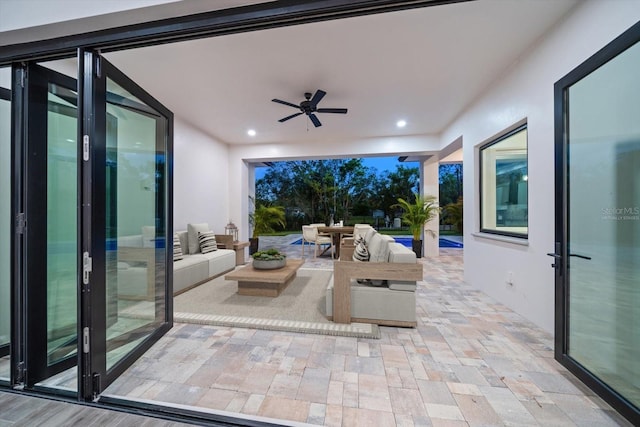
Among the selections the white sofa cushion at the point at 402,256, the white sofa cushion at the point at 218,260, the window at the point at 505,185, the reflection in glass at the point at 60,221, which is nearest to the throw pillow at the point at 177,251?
the white sofa cushion at the point at 218,260

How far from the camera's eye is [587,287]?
1.77 meters

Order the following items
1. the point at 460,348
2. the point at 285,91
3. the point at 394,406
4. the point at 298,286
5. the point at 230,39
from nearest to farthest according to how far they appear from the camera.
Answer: the point at 394,406
the point at 460,348
the point at 230,39
the point at 285,91
the point at 298,286

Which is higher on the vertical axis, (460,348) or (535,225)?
(535,225)

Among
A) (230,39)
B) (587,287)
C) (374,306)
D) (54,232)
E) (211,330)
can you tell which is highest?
(230,39)

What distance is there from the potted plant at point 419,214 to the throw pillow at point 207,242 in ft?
13.8

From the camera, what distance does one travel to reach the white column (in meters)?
6.37

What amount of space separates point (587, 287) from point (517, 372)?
77 centimetres

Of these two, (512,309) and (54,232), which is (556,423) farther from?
(54,232)

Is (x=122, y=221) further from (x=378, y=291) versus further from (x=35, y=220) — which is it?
(x=378, y=291)

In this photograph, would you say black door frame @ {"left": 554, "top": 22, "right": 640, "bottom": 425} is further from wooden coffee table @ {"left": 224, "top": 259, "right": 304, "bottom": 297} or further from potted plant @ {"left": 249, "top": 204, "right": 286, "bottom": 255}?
potted plant @ {"left": 249, "top": 204, "right": 286, "bottom": 255}

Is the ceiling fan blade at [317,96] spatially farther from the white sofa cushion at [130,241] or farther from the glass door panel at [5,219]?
the glass door panel at [5,219]

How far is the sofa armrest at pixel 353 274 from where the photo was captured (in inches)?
97.4

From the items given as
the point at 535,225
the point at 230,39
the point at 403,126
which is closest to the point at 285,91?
the point at 230,39

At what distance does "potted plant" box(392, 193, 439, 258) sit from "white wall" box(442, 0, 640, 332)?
240cm
